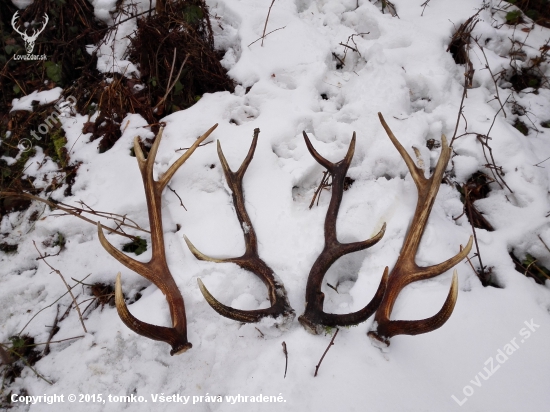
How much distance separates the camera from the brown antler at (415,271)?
1659 mm

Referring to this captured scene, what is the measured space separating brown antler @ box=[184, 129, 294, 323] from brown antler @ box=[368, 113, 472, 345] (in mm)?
518

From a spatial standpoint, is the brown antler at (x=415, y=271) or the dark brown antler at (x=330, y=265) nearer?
the brown antler at (x=415, y=271)

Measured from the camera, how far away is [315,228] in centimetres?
227

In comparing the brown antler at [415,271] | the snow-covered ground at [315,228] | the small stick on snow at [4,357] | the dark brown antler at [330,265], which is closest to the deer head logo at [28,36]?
the snow-covered ground at [315,228]

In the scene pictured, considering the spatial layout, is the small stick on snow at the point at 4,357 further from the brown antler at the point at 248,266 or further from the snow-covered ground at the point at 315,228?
the brown antler at the point at 248,266

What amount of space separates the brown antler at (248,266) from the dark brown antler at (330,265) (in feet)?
0.44

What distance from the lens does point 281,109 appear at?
2.75 meters

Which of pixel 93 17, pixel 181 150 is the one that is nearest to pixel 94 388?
pixel 181 150

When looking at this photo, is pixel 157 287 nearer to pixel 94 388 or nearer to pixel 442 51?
pixel 94 388

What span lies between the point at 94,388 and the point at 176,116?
197 centimetres

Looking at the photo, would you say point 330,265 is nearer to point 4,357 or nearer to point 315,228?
point 315,228

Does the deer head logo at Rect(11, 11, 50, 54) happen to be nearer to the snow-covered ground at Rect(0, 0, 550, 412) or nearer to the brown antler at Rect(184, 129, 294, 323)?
the snow-covered ground at Rect(0, 0, 550, 412)

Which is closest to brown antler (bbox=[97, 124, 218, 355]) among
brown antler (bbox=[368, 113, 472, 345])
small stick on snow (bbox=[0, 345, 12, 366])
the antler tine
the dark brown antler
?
the antler tine

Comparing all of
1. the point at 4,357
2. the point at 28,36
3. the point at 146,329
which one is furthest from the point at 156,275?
the point at 28,36
